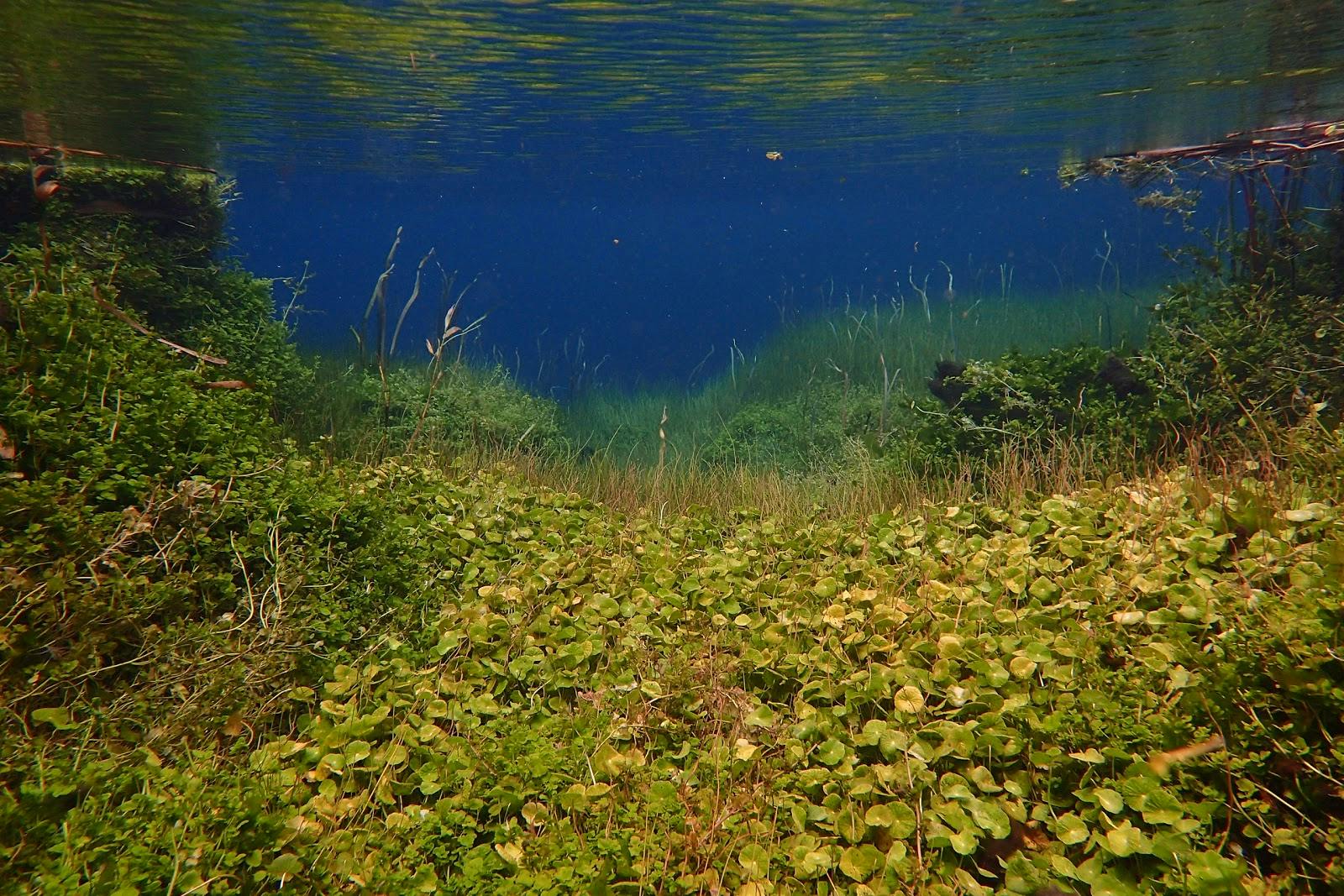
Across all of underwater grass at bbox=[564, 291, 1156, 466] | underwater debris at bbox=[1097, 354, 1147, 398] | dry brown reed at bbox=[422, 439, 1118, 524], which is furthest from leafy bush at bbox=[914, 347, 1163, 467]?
underwater grass at bbox=[564, 291, 1156, 466]

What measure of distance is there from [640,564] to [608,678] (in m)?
1.39

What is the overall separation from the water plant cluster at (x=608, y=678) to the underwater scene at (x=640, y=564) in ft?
0.08

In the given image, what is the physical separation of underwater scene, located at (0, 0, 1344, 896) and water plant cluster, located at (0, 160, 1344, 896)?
0.02 metres

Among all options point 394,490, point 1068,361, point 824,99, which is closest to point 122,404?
point 394,490

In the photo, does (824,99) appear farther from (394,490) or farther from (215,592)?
(215,592)

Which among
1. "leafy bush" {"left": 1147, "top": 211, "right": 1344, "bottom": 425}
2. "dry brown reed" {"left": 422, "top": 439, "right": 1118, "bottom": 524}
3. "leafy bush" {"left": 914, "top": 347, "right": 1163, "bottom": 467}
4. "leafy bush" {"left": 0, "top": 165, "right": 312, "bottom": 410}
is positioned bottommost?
"dry brown reed" {"left": 422, "top": 439, "right": 1118, "bottom": 524}

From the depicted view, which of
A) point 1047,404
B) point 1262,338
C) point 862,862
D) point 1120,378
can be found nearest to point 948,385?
point 1047,404

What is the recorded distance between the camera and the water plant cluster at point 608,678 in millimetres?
2516

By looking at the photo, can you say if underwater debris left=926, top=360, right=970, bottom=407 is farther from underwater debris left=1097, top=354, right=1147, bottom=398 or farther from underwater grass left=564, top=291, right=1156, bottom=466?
underwater grass left=564, top=291, right=1156, bottom=466

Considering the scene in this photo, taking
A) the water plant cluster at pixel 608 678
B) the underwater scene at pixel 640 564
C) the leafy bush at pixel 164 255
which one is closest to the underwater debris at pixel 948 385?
the underwater scene at pixel 640 564

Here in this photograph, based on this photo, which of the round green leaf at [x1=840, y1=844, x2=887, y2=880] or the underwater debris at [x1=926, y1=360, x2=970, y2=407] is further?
the underwater debris at [x1=926, y1=360, x2=970, y2=407]

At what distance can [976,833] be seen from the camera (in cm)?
267

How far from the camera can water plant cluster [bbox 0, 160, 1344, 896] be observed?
Result: 2516 millimetres

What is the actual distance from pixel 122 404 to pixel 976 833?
4661mm
